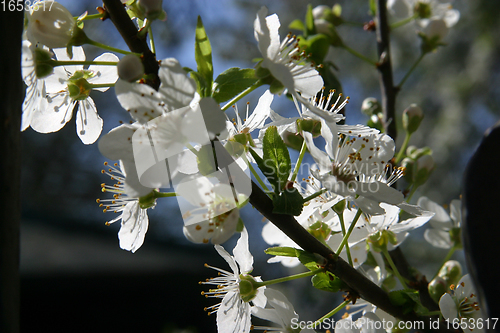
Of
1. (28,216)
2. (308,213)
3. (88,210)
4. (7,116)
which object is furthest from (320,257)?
(88,210)

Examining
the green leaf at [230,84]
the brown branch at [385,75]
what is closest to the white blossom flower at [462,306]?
the brown branch at [385,75]

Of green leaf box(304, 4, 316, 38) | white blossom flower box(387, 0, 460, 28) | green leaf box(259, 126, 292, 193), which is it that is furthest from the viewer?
white blossom flower box(387, 0, 460, 28)

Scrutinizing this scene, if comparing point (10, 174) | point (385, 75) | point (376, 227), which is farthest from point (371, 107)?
point (10, 174)

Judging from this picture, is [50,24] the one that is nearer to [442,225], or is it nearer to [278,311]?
[278,311]

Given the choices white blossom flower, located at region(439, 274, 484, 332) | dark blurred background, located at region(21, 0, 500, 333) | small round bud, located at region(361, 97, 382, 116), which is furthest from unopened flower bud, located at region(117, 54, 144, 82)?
dark blurred background, located at region(21, 0, 500, 333)

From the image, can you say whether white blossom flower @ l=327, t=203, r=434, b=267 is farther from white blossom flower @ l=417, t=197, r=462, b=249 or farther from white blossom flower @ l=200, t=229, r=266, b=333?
white blossom flower @ l=417, t=197, r=462, b=249

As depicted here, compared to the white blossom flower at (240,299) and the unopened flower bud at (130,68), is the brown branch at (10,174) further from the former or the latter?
the white blossom flower at (240,299)

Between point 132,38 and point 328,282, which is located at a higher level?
point 132,38
